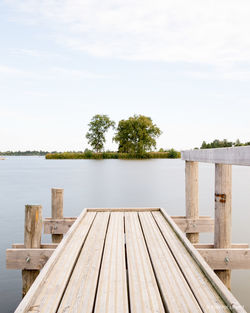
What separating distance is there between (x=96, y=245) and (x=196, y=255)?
1369 mm

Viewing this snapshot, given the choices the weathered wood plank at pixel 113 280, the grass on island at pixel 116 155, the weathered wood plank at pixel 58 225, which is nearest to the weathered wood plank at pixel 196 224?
the weathered wood plank at pixel 113 280

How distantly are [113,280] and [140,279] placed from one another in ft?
0.91

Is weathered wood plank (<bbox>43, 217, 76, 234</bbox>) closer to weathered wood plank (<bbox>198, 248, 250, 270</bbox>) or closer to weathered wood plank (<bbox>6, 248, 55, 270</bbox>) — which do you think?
weathered wood plank (<bbox>6, 248, 55, 270</bbox>)

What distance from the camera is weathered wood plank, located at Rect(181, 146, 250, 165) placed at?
321cm

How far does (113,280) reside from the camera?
311 cm

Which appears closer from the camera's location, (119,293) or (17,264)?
(119,293)

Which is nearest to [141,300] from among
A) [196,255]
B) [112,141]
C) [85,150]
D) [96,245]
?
[196,255]

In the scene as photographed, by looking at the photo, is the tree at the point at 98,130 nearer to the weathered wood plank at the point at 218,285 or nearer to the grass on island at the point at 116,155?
the grass on island at the point at 116,155

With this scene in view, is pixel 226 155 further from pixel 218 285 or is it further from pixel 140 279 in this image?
pixel 140 279

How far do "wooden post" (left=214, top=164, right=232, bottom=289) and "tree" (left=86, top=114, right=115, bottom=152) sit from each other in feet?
266

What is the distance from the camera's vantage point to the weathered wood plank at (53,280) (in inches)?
102

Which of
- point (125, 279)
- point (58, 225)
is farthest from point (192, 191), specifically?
point (125, 279)

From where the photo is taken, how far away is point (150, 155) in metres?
83.8

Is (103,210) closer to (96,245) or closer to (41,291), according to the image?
(96,245)
